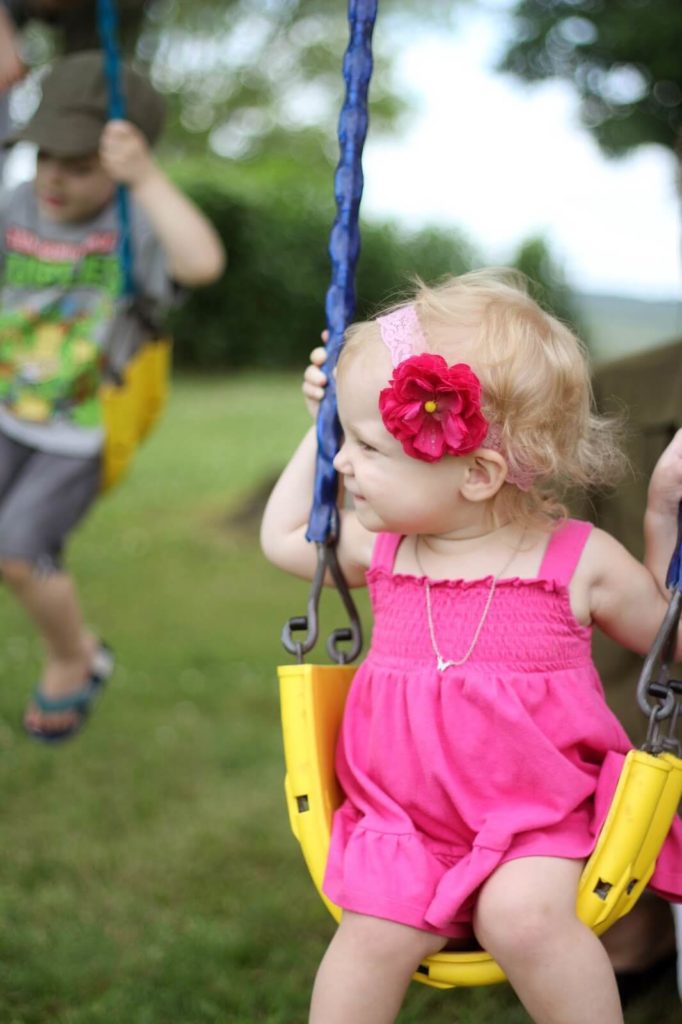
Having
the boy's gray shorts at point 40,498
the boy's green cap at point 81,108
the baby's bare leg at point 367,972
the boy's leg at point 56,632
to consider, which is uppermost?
the boy's green cap at point 81,108

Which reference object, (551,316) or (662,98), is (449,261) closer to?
(662,98)

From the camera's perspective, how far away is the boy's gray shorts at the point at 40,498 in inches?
150

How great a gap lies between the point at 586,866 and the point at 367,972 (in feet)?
1.21

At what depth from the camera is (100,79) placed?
158 inches

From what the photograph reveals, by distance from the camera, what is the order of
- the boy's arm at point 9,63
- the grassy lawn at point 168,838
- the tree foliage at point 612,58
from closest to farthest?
the grassy lawn at point 168,838
the boy's arm at point 9,63
the tree foliage at point 612,58

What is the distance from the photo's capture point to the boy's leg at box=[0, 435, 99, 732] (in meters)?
3.83

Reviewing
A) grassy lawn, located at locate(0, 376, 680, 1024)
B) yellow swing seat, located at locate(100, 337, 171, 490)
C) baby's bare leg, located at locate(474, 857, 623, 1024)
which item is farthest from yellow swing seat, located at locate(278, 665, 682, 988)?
yellow swing seat, located at locate(100, 337, 171, 490)

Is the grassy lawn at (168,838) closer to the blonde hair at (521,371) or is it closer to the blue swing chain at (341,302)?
the blue swing chain at (341,302)

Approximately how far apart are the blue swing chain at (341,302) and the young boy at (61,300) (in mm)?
1454

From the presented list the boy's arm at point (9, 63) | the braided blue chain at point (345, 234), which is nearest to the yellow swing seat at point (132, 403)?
the boy's arm at point (9, 63)

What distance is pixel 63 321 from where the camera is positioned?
3949 mm

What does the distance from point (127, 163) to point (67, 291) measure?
0.54m

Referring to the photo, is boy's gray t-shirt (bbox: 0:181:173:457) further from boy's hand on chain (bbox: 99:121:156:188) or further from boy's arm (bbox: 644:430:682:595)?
boy's arm (bbox: 644:430:682:595)

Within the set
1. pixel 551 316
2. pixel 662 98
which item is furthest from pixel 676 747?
pixel 662 98
